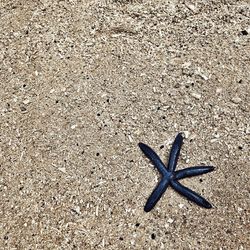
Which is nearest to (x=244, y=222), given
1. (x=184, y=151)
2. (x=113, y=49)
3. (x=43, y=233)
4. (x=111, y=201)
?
(x=184, y=151)

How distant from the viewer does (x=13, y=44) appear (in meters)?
4.98

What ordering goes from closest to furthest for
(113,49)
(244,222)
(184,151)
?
(244,222) < (184,151) < (113,49)

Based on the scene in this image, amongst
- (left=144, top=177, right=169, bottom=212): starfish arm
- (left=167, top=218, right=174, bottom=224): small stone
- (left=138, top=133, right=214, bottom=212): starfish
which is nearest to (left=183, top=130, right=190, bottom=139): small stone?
(left=138, top=133, right=214, bottom=212): starfish

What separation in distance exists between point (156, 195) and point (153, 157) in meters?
0.34

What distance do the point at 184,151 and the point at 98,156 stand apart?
742 mm

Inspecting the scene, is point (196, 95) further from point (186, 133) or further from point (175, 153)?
point (175, 153)

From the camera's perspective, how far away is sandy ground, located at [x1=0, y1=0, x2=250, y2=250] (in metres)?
3.85

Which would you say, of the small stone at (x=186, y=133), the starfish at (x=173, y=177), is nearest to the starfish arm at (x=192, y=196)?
the starfish at (x=173, y=177)

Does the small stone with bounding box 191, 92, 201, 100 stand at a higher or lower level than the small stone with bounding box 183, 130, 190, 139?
higher

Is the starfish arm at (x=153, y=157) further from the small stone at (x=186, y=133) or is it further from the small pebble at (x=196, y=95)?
the small pebble at (x=196, y=95)

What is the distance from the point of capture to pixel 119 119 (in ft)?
14.3

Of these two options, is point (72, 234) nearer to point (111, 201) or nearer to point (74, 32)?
point (111, 201)

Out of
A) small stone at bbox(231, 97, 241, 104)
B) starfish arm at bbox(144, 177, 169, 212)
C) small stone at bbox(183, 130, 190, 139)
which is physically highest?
small stone at bbox(231, 97, 241, 104)

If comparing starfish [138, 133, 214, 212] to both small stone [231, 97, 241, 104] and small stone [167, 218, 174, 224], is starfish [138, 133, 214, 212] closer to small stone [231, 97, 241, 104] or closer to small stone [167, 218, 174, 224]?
small stone [167, 218, 174, 224]
